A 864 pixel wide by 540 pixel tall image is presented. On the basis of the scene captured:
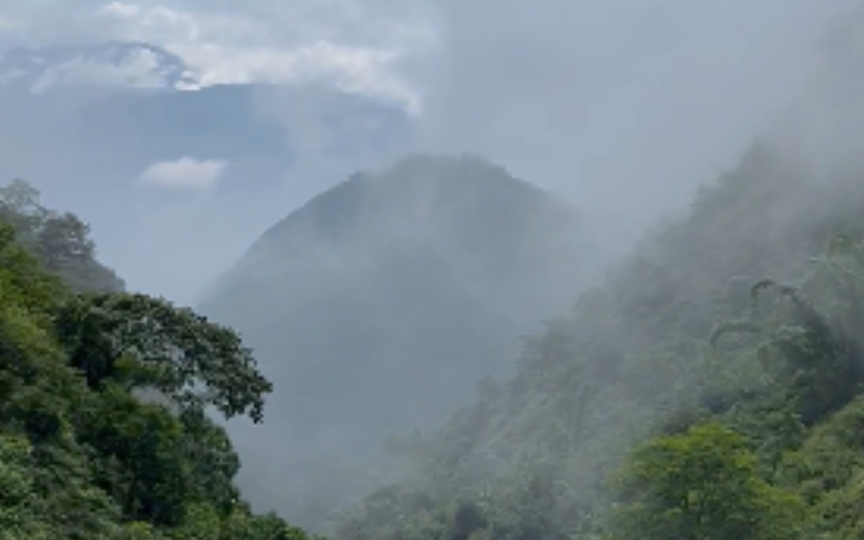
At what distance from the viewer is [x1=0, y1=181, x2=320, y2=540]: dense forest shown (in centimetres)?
1474

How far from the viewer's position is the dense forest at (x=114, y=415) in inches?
580

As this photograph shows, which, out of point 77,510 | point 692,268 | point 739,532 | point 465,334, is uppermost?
point 465,334

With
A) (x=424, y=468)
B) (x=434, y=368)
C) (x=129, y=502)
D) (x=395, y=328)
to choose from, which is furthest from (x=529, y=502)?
(x=395, y=328)

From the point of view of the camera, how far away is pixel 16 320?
16516mm

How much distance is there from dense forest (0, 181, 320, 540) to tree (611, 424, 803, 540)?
1004cm

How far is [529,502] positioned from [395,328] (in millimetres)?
115395

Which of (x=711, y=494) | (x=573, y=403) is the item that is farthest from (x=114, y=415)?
(x=573, y=403)

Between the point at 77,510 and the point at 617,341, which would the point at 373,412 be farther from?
the point at 77,510

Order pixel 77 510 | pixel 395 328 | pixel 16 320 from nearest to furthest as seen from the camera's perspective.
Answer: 1. pixel 77 510
2. pixel 16 320
3. pixel 395 328

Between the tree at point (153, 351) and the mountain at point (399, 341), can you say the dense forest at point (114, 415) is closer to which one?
the tree at point (153, 351)

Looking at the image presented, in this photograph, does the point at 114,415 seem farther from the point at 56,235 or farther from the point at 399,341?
the point at 399,341

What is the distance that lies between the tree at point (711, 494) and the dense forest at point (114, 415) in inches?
395

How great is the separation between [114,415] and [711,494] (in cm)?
1463

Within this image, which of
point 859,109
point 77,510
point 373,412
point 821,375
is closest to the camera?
point 77,510
